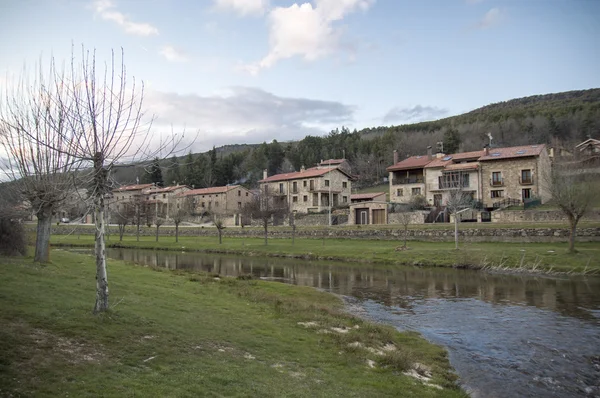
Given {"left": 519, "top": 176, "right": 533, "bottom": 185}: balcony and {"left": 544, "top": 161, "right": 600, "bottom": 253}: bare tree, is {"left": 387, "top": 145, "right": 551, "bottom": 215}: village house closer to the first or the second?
{"left": 519, "top": 176, "right": 533, "bottom": 185}: balcony

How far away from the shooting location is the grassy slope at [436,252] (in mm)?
30812

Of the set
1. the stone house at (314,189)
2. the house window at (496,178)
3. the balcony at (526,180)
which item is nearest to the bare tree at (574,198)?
the balcony at (526,180)

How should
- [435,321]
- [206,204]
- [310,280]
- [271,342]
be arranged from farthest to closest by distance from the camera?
[206,204] → [310,280] → [435,321] → [271,342]

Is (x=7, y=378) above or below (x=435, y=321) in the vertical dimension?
above

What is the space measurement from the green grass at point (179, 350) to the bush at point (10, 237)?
549 centimetres

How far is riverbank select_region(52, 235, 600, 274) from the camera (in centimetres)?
3050

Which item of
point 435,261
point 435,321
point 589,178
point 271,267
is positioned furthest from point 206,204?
point 435,321

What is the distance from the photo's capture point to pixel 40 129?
16.0 metres

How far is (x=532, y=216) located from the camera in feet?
156

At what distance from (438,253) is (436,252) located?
50cm

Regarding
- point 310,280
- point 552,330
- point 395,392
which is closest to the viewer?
point 395,392

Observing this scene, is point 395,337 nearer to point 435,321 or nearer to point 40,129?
point 435,321

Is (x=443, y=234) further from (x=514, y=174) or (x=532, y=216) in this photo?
(x=514, y=174)

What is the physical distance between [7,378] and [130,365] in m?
2.10
